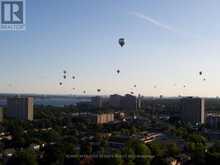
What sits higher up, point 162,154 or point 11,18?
point 11,18

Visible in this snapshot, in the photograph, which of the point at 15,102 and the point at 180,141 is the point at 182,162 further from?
the point at 15,102

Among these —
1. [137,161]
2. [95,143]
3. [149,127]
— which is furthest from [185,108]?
[137,161]

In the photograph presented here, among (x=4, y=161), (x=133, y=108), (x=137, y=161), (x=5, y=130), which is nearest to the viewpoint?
(x=137, y=161)

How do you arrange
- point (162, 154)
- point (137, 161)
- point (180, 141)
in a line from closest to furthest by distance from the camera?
point (137, 161) → point (162, 154) → point (180, 141)

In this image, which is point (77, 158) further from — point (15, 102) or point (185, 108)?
point (15, 102)

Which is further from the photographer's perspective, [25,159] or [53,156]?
[53,156]

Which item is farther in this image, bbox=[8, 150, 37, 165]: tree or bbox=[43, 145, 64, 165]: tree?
bbox=[43, 145, 64, 165]: tree

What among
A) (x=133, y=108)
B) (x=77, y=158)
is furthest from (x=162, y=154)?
(x=133, y=108)

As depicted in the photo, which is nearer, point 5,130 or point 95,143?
point 95,143

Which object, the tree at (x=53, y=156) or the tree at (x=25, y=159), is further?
the tree at (x=53, y=156)
